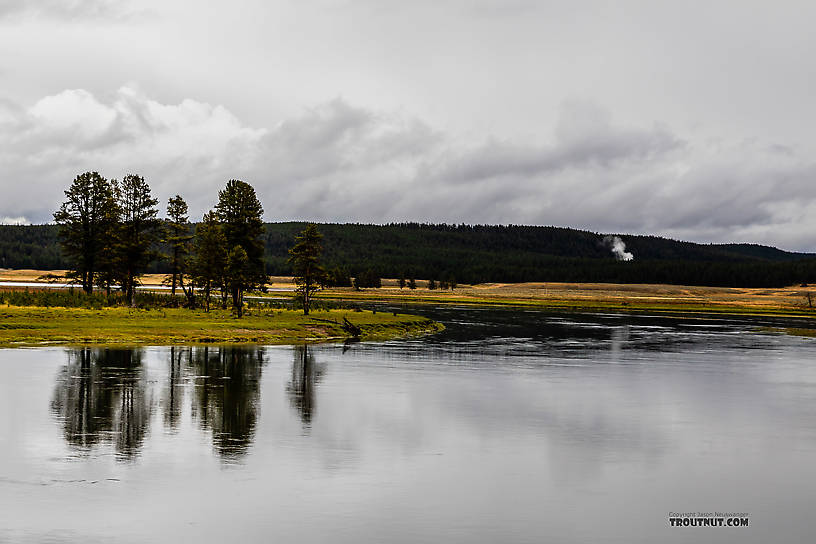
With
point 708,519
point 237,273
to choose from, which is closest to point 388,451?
point 708,519

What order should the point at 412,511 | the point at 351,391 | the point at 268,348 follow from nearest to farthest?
the point at 412,511
the point at 351,391
the point at 268,348

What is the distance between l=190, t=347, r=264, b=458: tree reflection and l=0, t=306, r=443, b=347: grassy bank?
7.17 m

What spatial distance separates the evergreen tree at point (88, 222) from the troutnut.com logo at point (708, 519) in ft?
262

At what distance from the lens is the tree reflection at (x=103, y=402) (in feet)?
86.2

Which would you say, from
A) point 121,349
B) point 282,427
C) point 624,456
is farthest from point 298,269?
point 624,456

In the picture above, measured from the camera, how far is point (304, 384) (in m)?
40.3

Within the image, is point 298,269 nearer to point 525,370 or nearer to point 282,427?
point 525,370

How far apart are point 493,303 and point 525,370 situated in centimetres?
11770

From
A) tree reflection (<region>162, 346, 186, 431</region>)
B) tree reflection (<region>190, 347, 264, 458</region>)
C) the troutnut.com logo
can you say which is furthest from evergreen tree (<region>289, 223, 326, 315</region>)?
the troutnut.com logo

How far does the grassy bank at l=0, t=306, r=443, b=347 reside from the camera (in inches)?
2261

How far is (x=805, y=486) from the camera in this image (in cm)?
2302

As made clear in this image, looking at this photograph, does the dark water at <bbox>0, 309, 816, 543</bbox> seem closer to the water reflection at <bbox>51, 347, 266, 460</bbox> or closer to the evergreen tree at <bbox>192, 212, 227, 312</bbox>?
the water reflection at <bbox>51, 347, 266, 460</bbox>

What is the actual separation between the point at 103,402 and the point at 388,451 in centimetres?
→ 1331

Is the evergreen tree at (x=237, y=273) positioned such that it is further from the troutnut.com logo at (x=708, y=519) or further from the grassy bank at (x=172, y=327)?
the troutnut.com logo at (x=708, y=519)
